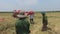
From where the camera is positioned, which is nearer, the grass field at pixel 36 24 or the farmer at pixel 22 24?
the farmer at pixel 22 24

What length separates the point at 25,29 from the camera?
304cm

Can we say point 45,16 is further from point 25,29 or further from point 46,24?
point 25,29

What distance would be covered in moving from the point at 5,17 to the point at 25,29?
80cm

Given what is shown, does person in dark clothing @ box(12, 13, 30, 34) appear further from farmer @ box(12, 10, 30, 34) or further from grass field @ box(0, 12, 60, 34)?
grass field @ box(0, 12, 60, 34)

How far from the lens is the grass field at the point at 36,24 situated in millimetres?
3588

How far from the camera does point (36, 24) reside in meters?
3.67

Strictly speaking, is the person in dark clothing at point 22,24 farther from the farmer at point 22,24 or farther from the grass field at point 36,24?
the grass field at point 36,24

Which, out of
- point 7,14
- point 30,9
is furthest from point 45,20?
point 7,14

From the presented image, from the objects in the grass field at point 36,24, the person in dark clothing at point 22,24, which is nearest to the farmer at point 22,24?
the person in dark clothing at point 22,24

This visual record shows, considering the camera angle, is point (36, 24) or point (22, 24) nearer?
point (22, 24)

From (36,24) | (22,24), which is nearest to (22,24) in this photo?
(22,24)

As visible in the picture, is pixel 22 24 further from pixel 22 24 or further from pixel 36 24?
pixel 36 24

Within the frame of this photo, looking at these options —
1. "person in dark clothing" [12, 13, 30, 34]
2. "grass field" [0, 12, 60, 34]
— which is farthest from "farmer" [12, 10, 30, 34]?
"grass field" [0, 12, 60, 34]

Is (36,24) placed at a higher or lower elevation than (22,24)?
lower
